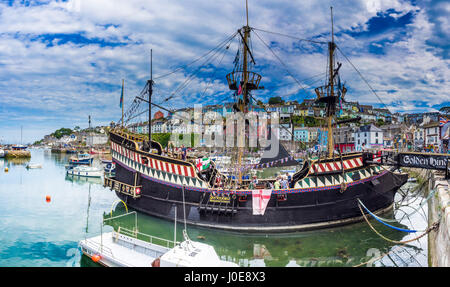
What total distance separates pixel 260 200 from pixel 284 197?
139 centimetres

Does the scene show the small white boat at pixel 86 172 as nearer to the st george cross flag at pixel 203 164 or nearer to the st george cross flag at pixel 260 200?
the st george cross flag at pixel 203 164

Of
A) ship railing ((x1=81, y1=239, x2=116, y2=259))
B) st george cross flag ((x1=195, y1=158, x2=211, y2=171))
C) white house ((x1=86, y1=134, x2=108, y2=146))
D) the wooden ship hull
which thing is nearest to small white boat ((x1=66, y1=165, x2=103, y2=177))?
the wooden ship hull

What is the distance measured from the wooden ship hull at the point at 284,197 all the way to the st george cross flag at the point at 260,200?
0.26 metres

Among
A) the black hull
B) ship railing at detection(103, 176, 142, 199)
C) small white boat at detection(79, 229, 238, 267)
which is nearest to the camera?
small white boat at detection(79, 229, 238, 267)

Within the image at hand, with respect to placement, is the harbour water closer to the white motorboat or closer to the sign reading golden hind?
the white motorboat

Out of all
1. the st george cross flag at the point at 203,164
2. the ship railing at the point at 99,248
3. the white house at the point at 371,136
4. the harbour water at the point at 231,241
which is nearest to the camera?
the ship railing at the point at 99,248

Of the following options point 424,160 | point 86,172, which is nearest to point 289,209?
point 424,160

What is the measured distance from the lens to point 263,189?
14.9 m

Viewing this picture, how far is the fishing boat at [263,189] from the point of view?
14734mm

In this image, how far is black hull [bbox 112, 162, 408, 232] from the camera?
14.7 meters

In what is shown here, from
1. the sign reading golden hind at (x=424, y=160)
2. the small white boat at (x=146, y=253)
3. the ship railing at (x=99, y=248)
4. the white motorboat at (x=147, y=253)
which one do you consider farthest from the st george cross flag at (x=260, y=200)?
the sign reading golden hind at (x=424, y=160)

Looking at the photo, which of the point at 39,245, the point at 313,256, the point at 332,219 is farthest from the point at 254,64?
the point at 39,245

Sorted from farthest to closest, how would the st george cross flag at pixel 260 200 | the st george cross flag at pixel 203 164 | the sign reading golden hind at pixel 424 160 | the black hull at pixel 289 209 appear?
the st george cross flag at pixel 203 164 < the black hull at pixel 289 209 < the st george cross flag at pixel 260 200 < the sign reading golden hind at pixel 424 160
